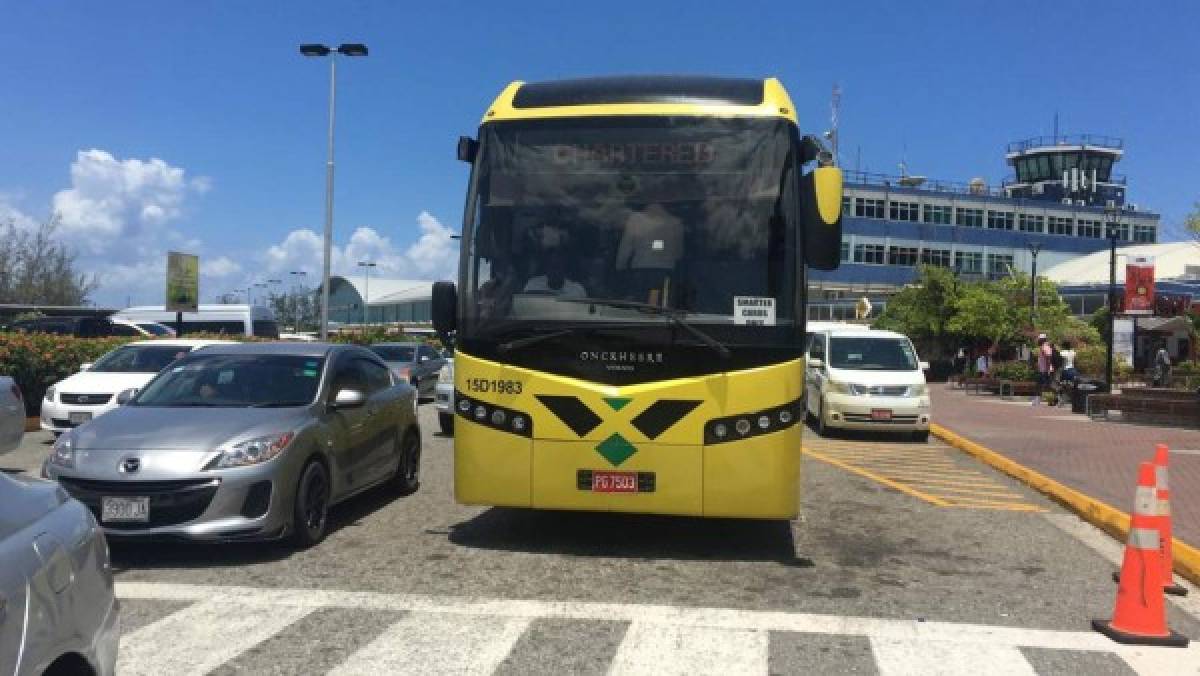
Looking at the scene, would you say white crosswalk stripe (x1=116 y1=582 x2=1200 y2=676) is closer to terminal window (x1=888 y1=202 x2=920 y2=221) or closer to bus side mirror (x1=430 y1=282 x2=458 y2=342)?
bus side mirror (x1=430 y1=282 x2=458 y2=342)

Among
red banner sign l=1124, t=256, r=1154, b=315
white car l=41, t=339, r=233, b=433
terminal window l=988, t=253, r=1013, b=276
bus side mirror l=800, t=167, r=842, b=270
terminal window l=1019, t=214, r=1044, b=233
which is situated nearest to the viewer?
bus side mirror l=800, t=167, r=842, b=270

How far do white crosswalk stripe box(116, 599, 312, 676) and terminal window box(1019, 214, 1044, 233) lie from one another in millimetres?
91755

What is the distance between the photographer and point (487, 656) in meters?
4.89

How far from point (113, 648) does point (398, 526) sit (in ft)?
16.4

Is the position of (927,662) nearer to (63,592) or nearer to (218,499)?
(63,592)

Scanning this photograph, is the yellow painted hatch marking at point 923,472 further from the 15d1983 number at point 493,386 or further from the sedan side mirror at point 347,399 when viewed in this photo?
the sedan side mirror at point 347,399

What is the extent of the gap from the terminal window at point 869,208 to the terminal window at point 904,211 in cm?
125

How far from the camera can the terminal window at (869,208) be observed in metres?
80.0

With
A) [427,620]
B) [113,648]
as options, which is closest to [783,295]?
[427,620]

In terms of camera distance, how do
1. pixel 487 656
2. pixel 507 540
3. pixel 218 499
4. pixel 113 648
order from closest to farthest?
pixel 113 648, pixel 487 656, pixel 218 499, pixel 507 540

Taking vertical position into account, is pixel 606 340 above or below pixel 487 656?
above

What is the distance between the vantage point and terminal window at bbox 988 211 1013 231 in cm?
8581

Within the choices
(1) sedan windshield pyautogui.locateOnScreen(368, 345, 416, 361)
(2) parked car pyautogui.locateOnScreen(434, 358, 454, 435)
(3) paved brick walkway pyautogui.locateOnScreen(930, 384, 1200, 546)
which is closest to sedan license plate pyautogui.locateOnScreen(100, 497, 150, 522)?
(3) paved brick walkway pyautogui.locateOnScreen(930, 384, 1200, 546)

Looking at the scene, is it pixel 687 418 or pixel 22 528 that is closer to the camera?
pixel 22 528
